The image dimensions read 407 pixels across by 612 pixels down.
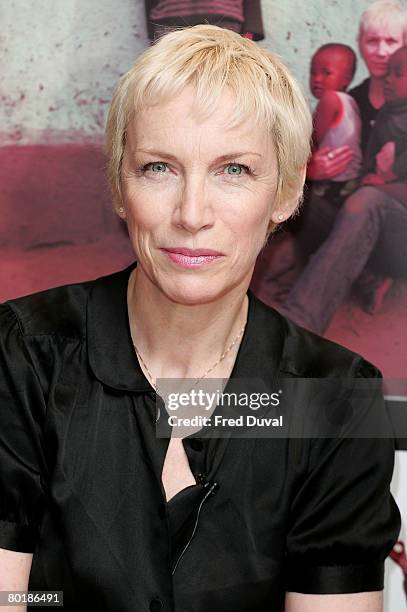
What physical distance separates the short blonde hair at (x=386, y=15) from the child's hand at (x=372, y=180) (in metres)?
0.28

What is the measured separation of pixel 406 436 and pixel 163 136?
854 mm

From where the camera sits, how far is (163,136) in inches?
54.6

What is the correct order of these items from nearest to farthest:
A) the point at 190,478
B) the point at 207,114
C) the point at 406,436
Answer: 1. the point at 207,114
2. the point at 190,478
3. the point at 406,436

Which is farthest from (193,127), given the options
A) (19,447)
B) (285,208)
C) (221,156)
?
(19,447)

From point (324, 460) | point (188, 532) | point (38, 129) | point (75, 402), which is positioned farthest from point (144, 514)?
point (38, 129)

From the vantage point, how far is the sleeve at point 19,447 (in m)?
1.46

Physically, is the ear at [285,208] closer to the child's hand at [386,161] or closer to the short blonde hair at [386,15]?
the child's hand at [386,161]

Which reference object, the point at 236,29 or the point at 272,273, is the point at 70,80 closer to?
the point at 236,29

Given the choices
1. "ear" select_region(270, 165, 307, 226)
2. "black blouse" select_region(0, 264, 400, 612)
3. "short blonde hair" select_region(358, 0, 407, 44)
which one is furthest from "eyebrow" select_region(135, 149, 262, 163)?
"short blonde hair" select_region(358, 0, 407, 44)

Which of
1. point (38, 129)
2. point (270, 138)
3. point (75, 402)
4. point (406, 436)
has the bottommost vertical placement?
point (406, 436)

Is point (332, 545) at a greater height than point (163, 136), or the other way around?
point (163, 136)

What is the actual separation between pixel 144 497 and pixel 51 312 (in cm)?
36

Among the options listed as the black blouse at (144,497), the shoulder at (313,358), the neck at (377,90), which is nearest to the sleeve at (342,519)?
the black blouse at (144,497)

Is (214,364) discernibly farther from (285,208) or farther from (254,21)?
(254,21)
